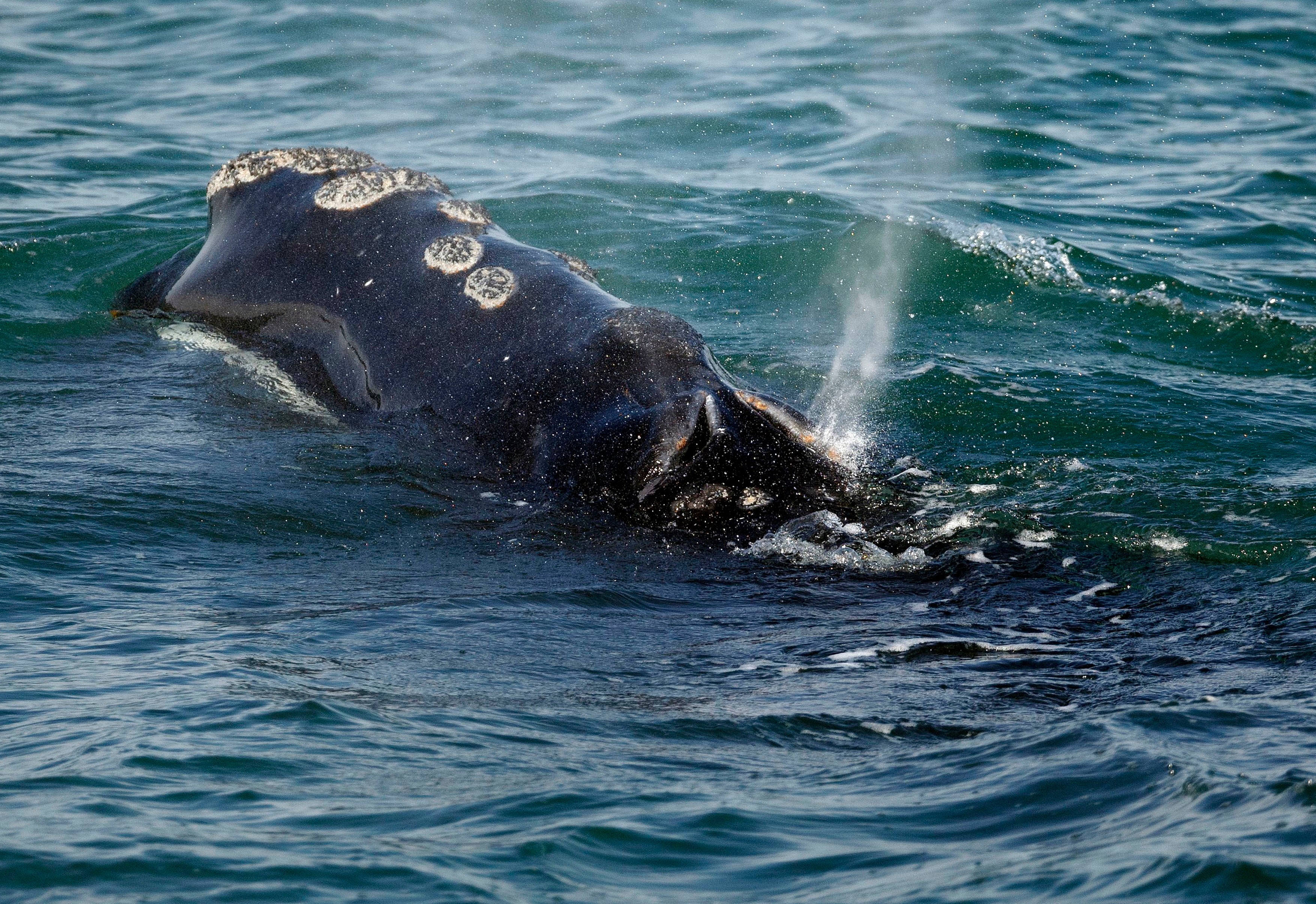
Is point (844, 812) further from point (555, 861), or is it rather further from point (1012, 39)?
point (1012, 39)

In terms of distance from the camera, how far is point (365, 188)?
8.10 m

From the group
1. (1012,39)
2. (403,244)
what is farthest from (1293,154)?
(403,244)

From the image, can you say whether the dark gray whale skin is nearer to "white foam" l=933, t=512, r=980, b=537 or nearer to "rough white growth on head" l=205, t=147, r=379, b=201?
"rough white growth on head" l=205, t=147, r=379, b=201

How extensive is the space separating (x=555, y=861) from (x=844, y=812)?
2.59 ft

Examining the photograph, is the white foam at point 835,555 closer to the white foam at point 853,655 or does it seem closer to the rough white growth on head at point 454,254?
the white foam at point 853,655

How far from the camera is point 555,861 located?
147 inches

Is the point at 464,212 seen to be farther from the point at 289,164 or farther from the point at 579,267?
the point at 289,164

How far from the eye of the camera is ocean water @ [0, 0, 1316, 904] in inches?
148

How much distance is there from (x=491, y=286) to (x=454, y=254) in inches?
15.8

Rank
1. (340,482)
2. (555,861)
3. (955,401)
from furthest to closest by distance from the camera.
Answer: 1. (955,401)
2. (340,482)
3. (555,861)

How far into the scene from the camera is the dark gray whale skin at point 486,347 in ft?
20.6

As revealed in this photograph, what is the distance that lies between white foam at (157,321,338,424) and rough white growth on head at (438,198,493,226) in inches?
47.5

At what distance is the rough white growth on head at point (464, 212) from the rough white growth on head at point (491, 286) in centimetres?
55

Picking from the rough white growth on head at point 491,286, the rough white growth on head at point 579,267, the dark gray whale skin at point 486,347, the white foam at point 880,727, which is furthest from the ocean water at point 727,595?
the rough white growth on head at point 579,267
